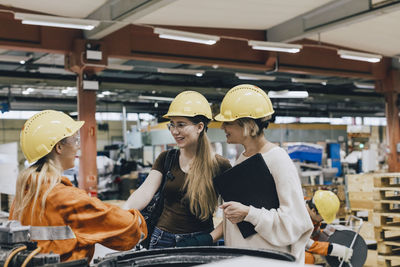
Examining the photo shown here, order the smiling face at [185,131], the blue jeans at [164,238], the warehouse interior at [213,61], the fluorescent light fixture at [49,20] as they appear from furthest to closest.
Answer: the warehouse interior at [213,61] < the fluorescent light fixture at [49,20] < the smiling face at [185,131] < the blue jeans at [164,238]

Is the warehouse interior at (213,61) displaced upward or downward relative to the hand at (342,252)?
upward

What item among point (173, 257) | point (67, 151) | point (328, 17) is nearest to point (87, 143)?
point (328, 17)

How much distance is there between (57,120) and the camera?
2.30m

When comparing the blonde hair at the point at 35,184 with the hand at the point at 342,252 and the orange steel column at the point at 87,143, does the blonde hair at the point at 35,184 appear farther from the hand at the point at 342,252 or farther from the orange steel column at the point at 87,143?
the orange steel column at the point at 87,143

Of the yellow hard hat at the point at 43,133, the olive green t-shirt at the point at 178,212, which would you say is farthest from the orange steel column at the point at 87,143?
the yellow hard hat at the point at 43,133

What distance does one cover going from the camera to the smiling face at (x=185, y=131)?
286cm

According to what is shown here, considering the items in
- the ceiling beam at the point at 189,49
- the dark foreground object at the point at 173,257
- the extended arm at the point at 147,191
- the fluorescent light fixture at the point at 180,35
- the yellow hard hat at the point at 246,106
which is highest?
the ceiling beam at the point at 189,49

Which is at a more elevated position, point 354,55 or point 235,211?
point 354,55

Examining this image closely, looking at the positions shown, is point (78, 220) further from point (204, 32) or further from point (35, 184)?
point (204, 32)

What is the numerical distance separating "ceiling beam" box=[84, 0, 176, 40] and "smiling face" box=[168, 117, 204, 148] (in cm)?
471

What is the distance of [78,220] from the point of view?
6.68ft

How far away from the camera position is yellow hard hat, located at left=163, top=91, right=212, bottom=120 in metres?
2.86

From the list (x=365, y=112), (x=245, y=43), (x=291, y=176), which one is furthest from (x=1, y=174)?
(x=365, y=112)

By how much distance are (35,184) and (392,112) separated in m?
14.5
